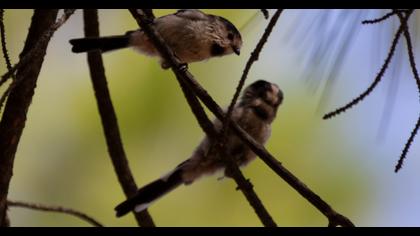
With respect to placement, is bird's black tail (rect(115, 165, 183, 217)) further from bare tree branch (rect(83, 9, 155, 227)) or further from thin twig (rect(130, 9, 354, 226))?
thin twig (rect(130, 9, 354, 226))

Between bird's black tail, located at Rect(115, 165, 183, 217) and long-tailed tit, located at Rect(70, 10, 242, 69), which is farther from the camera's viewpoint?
long-tailed tit, located at Rect(70, 10, 242, 69)

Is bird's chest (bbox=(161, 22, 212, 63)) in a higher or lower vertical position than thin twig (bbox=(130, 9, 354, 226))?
higher

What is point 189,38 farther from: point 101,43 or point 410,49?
point 410,49

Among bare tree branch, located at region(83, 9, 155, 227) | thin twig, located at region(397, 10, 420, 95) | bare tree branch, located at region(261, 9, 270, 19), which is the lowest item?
thin twig, located at region(397, 10, 420, 95)

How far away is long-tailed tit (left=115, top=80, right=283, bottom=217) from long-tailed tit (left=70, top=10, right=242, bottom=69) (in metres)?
0.25

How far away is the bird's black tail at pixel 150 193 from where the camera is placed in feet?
7.14

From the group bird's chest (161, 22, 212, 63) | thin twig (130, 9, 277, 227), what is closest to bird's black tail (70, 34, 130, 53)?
bird's chest (161, 22, 212, 63)

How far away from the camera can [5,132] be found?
1.73 m

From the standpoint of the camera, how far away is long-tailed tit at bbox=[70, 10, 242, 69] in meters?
2.38
